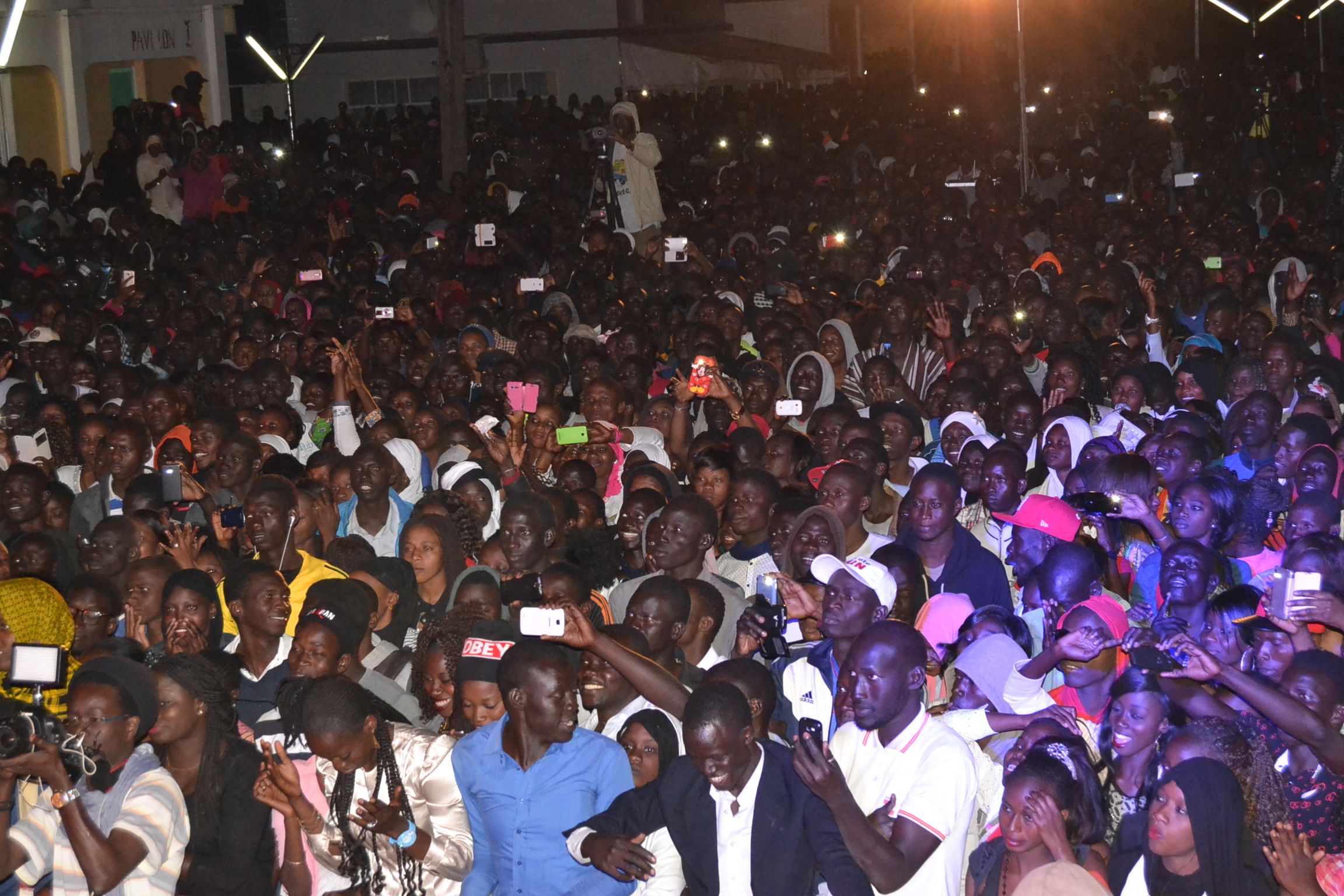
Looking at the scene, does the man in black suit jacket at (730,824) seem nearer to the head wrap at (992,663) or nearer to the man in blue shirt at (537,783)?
the man in blue shirt at (537,783)

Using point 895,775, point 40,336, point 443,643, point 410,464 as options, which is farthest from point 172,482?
point 40,336

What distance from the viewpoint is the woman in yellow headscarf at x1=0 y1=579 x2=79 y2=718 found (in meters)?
4.41

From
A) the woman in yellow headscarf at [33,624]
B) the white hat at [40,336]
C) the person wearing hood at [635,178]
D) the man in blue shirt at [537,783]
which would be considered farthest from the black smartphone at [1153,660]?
the person wearing hood at [635,178]

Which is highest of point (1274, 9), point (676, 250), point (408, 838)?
point (1274, 9)

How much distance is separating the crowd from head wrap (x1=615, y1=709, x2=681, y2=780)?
2cm

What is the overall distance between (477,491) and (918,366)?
11.9 feet

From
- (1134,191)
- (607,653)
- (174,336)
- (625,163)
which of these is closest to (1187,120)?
(1134,191)

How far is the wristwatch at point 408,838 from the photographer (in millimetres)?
3740

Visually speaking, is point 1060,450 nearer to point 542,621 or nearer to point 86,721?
point 542,621

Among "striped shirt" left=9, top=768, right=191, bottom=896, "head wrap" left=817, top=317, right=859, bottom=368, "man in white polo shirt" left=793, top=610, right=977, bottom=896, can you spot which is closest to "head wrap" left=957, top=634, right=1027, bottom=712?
"man in white polo shirt" left=793, top=610, right=977, bottom=896

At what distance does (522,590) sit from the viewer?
494cm

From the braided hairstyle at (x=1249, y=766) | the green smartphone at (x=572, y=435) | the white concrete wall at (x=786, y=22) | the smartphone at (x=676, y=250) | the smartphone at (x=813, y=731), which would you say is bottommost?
the braided hairstyle at (x=1249, y=766)

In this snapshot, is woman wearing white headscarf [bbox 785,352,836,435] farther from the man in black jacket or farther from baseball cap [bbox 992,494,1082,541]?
baseball cap [bbox 992,494,1082,541]

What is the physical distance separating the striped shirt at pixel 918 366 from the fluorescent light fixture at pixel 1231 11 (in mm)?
13321
